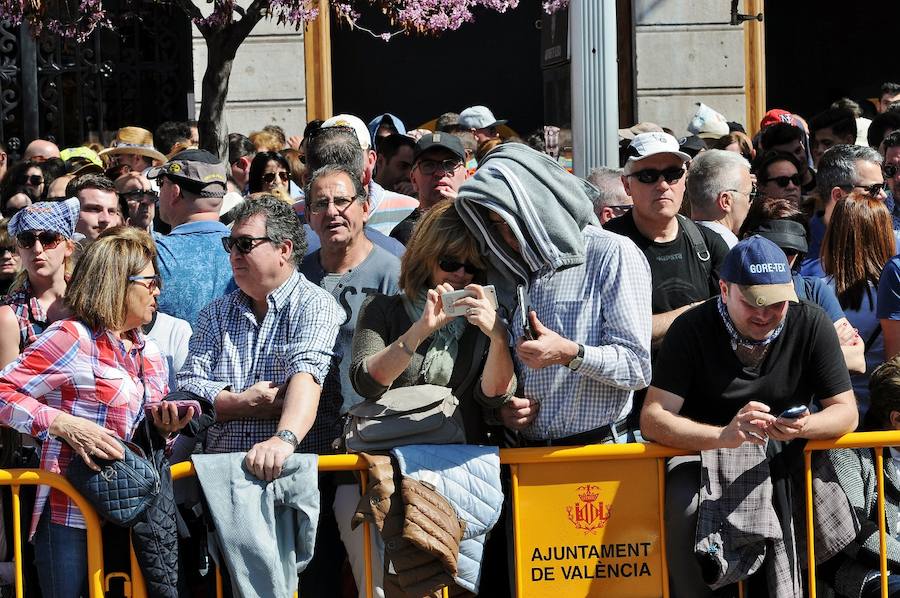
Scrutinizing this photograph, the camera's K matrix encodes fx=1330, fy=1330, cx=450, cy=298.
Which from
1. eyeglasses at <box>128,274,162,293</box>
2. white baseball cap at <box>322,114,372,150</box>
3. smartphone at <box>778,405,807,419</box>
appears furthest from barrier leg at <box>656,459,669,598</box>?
white baseball cap at <box>322,114,372,150</box>

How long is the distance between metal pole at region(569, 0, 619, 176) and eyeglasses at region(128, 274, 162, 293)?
236 centimetres

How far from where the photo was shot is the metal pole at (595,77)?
6469mm

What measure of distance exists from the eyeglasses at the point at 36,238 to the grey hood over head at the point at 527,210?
2080mm

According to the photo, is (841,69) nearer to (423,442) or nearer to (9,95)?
(9,95)

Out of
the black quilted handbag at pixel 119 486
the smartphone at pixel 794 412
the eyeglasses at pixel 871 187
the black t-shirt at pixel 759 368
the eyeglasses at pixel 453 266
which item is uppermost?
the eyeglasses at pixel 871 187

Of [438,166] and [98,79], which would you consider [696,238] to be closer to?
[438,166]

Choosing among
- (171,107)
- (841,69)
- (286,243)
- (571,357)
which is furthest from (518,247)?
(841,69)

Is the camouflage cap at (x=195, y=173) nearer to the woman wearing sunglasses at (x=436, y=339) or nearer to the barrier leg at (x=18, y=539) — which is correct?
the woman wearing sunglasses at (x=436, y=339)

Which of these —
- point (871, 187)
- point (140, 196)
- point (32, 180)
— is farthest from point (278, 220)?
point (32, 180)

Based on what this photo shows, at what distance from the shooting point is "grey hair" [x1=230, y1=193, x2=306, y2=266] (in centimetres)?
521

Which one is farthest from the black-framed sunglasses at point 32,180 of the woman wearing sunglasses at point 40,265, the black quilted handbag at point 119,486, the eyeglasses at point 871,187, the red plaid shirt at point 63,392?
the eyeglasses at point 871,187

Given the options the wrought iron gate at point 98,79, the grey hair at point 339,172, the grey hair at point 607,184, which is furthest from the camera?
the wrought iron gate at point 98,79

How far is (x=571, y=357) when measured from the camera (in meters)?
4.50

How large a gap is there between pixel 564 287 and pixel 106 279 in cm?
168
